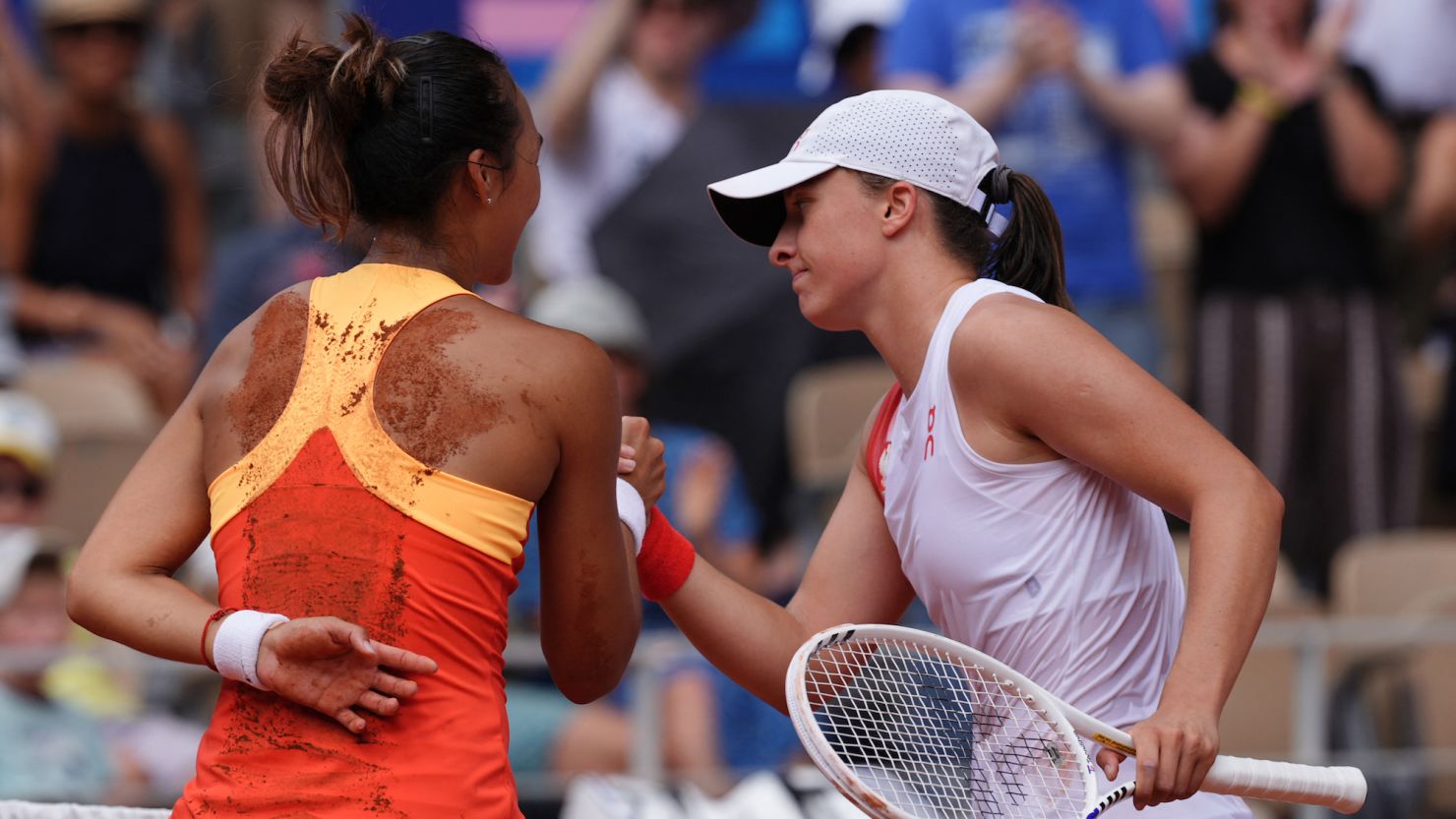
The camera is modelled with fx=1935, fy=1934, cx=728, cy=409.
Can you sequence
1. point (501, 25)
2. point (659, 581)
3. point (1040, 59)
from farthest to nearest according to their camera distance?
point (501, 25) → point (1040, 59) → point (659, 581)

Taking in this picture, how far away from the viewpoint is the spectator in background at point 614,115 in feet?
22.4

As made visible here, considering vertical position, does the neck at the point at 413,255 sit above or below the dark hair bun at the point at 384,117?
below

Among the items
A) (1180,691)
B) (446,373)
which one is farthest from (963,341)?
(446,373)

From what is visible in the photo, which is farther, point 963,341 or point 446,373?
point 963,341

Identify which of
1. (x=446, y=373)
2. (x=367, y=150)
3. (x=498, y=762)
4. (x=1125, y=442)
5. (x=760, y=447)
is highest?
(x=367, y=150)

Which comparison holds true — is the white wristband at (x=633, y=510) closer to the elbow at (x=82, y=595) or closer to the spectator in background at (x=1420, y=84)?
the elbow at (x=82, y=595)

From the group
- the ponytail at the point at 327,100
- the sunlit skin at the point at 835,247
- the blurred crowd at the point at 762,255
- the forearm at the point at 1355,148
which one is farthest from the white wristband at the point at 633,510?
the forearm at the point at 1355,148

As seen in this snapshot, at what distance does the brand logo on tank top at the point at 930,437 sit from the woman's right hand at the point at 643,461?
389mm

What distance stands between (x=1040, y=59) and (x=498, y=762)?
4435mm

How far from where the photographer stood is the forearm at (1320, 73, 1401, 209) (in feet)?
21.5

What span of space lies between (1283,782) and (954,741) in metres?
0.45

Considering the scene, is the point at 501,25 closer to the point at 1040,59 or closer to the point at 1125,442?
the point at 1040,59

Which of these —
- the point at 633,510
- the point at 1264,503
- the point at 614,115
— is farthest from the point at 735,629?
the point at 614,115

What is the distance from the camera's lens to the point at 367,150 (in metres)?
2.40
